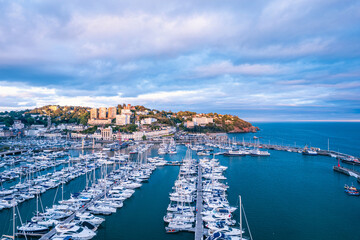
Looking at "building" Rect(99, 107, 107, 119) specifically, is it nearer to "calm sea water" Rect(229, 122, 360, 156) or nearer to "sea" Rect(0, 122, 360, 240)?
"calm sea water" Rect(229, 122, 360, 156)

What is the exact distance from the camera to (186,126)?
76125mm

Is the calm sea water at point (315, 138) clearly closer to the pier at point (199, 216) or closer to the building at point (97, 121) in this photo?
the pier at point (199, 216)

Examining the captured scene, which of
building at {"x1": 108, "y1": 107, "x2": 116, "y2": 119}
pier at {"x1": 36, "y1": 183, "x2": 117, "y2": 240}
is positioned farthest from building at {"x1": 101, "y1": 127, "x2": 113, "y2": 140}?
pier at {"x1": 36, "y1": 183, "x2": 117, "y2": 240}

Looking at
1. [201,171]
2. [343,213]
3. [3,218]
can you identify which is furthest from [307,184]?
[3,218]

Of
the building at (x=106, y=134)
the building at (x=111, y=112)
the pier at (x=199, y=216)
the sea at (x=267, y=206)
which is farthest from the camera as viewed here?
the building at (x=111, y=112)

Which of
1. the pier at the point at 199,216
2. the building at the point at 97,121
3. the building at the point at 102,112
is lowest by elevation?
the pier at the point at 199,216

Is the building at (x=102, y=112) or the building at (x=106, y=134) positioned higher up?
the building at (x=102, y=112)

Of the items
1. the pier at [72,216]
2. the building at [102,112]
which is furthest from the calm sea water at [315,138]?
the building at [102,112]

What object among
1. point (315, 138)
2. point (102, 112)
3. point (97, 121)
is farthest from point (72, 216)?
point (102, 112)

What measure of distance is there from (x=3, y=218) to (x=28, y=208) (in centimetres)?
152

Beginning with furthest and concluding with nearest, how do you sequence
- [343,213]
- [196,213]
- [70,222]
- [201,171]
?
1. [201,171]
2. [343,213]
3. [196,213]
4. [70,222]

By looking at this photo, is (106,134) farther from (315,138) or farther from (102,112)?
(315,138)

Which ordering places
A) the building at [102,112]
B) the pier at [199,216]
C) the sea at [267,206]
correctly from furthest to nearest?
the building at [102,112], the sea at [267,206], the pier at [199,216]

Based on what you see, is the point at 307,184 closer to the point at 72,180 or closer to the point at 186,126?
the point at 72,180
